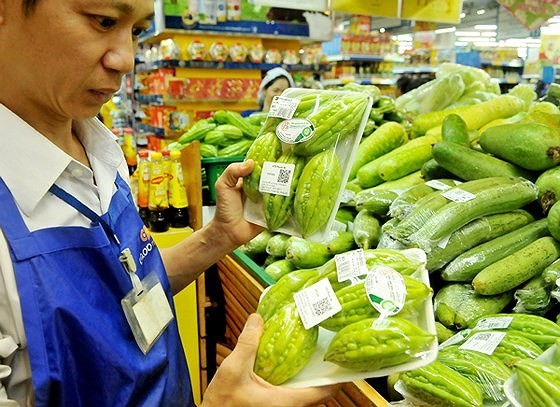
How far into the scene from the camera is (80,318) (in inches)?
39.1

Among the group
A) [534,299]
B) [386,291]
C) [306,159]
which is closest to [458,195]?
[534,299]

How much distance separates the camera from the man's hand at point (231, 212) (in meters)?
1.48

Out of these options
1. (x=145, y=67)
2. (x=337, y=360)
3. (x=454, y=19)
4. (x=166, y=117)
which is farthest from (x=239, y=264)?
(x=145, y=67)

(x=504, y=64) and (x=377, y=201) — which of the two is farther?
(x=504, y=64)

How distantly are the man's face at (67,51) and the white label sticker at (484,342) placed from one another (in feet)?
3.12

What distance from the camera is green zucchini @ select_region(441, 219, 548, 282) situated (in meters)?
1.52

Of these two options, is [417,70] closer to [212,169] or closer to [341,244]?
[212,169]

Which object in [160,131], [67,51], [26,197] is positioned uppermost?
[67,51]

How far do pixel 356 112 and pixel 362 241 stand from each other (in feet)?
1.87

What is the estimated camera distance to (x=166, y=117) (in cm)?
609

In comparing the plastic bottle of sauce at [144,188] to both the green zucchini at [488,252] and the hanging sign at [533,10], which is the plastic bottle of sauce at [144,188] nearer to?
the green zucchini at [488,252]

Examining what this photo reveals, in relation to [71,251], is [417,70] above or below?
above

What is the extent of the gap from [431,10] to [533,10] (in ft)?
3.40

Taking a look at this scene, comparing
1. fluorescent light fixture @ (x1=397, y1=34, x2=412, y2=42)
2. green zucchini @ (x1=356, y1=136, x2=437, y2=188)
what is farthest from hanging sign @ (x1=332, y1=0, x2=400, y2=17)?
fluorescent light fixture @ (x1=397, y1=34, x2=412, y2=42)
